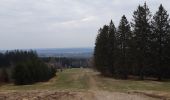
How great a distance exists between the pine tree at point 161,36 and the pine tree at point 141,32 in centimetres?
114

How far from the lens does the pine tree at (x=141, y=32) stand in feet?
177

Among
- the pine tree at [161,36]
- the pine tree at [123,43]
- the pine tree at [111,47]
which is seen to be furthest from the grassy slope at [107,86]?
the pine tree at [111,47]

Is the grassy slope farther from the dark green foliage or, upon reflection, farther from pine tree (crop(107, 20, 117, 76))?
the dark green foliage

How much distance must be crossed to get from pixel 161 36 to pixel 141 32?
2.68 m

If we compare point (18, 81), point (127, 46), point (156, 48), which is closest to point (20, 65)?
point (18, 81)

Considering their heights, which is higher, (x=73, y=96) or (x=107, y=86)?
(x=73, y=96)

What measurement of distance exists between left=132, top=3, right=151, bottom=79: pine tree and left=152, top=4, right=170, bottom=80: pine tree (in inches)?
45.0

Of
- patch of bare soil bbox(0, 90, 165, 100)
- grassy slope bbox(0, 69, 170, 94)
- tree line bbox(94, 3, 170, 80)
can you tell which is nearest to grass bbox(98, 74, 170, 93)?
grassy slope bbox(0, 69, 170, 94)

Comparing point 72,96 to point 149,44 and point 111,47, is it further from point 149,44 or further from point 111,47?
point 111,47

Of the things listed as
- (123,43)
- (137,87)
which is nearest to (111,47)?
(123,43)

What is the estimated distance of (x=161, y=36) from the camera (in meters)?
53.4

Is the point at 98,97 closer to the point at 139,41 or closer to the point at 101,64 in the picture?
the point at 139,41

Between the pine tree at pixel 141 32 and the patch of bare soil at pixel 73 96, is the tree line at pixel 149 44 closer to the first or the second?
the pine tree at pixel 141 32

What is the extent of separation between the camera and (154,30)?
5366 centimetres
